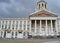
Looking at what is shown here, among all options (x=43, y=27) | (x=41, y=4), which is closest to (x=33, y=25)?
(x=43, y=27)

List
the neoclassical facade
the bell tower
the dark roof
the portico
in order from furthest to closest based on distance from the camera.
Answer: the bell tower → the dark roof → the neoclassical facade → the portico

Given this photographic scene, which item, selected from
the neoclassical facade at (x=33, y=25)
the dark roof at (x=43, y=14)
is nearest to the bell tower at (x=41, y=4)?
the neoclassical facade at (x=33, y=25)

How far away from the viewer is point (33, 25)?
70750 millimetres

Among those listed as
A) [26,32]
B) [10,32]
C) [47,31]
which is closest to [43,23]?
[47,31]

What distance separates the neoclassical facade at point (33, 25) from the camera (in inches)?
2628

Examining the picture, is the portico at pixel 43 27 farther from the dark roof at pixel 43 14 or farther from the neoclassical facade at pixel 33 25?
the dark roof at pixel 43 14

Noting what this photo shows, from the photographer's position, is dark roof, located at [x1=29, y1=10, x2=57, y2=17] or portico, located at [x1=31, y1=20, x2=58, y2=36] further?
dark roof, located at [x1=29, y1=10, x2=57, y2=17]

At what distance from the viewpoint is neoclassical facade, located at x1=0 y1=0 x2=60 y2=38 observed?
66.8 meters

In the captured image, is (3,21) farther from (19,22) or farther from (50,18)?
(50,18)

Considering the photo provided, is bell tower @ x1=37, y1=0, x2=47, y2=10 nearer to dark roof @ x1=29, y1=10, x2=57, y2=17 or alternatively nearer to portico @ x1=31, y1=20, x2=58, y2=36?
dark roof @ x1=29, y1=10, x2=57, y2=17

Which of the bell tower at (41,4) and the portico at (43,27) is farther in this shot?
the bell tower at (41,4)

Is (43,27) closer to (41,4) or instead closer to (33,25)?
(33,25)

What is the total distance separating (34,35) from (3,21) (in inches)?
777

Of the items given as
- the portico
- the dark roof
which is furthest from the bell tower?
the portico
